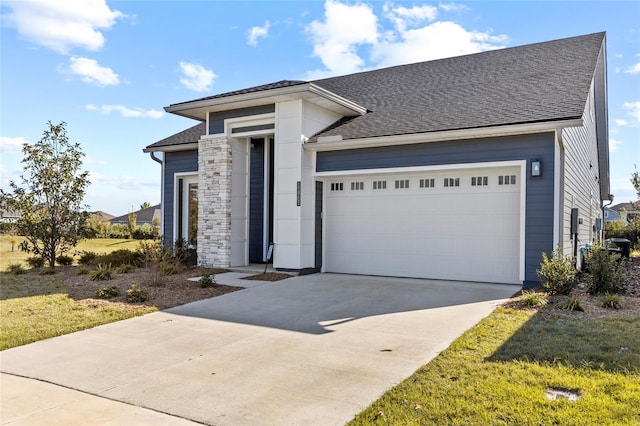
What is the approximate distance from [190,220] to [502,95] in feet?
31.8

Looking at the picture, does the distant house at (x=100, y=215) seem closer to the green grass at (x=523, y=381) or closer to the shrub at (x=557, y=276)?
the shrub at (x=557, y=276)

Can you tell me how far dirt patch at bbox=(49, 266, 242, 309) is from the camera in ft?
26.5

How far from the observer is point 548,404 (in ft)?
11.3

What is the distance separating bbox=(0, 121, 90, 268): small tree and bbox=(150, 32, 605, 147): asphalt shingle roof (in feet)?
9.31

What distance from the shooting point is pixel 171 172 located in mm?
14898

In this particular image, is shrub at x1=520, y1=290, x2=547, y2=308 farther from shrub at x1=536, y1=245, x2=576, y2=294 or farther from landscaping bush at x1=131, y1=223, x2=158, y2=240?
landscaping bush at x1=131, y1=223, x2=158, y2=240

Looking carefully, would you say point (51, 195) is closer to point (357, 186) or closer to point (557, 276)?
point (357, 186)

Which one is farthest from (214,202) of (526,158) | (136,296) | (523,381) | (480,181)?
(523,381)

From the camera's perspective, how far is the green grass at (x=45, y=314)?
6.18m

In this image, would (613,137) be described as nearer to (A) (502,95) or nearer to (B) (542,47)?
(B) (542,47)

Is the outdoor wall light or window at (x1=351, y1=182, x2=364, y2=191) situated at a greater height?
the outdoor wall light

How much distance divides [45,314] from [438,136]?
25.7 ft

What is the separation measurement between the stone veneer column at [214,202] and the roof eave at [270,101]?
817 millimetres

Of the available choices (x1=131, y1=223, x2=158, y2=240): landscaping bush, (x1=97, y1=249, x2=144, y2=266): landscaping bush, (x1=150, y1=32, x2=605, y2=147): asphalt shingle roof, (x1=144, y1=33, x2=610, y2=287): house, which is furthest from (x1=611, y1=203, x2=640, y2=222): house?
(x1=131, y1=223, x2=158, y2=240): landscaping bush
